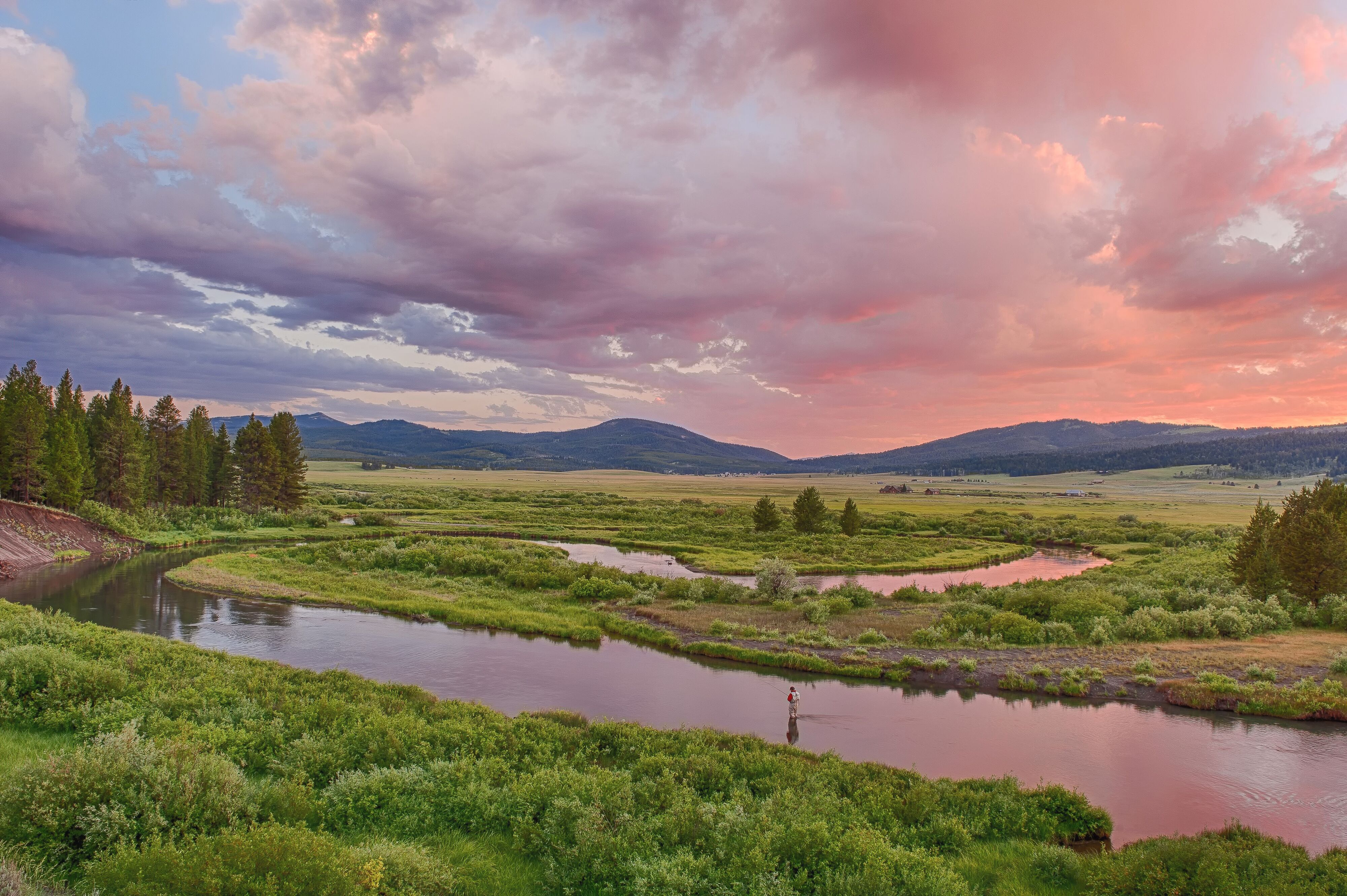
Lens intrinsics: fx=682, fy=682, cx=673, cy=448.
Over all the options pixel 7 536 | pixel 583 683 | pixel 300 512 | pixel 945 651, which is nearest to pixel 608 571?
pixel 583 683

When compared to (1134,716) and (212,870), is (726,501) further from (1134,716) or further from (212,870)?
(212,870)

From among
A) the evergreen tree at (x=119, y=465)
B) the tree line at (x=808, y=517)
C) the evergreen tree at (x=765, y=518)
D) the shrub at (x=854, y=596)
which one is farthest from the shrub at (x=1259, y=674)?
the evergreen tree at (x=119, y=465)

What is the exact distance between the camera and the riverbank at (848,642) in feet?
88.1

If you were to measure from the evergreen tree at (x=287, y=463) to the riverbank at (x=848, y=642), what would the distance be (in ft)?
148

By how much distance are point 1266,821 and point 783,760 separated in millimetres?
11721

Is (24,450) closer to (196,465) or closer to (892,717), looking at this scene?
(196,465)

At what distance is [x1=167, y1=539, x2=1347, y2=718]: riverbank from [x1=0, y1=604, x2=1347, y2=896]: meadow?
38.5ft

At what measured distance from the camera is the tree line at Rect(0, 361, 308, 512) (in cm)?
6694

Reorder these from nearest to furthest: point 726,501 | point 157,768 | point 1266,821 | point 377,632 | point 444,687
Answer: point 157,768 < point 1266,821 < point 444,687 < point 377,632 < point 726,501

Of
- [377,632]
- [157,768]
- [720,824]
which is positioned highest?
[157,768]

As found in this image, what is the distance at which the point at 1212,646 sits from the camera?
1256 inches

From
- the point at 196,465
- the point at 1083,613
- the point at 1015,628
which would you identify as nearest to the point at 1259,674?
the point at 1083,613

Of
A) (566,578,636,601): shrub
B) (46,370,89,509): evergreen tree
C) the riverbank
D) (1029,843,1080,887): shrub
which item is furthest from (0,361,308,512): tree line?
(1029,843,1080,887): shrub

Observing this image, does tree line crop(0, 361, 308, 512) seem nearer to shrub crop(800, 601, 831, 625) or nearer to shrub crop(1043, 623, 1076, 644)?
shrub crop(800, 601, 831, 625)
